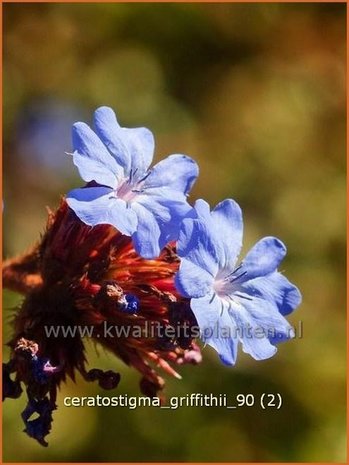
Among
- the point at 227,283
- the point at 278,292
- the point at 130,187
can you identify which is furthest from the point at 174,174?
the point at 278,292

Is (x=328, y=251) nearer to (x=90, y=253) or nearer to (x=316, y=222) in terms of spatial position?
(x=316, y=222)

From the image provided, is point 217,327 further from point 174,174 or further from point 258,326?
point 174,174

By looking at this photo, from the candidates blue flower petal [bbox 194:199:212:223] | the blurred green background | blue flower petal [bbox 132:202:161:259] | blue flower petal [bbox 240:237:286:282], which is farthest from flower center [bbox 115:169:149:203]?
the blurred green background

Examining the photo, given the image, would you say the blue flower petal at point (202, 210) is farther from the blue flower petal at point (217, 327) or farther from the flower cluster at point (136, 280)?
the blue flower petal at point (217, 327)

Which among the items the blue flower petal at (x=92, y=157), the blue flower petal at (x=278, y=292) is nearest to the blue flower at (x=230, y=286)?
the blue flower petal at (x=278, y=292)

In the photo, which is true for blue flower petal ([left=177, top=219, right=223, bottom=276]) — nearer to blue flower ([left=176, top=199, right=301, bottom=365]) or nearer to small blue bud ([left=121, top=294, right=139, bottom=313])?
blue flower ([left=176, top=199, right=301, bottom=365])

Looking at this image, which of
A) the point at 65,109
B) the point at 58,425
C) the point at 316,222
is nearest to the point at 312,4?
the point at 316,222
